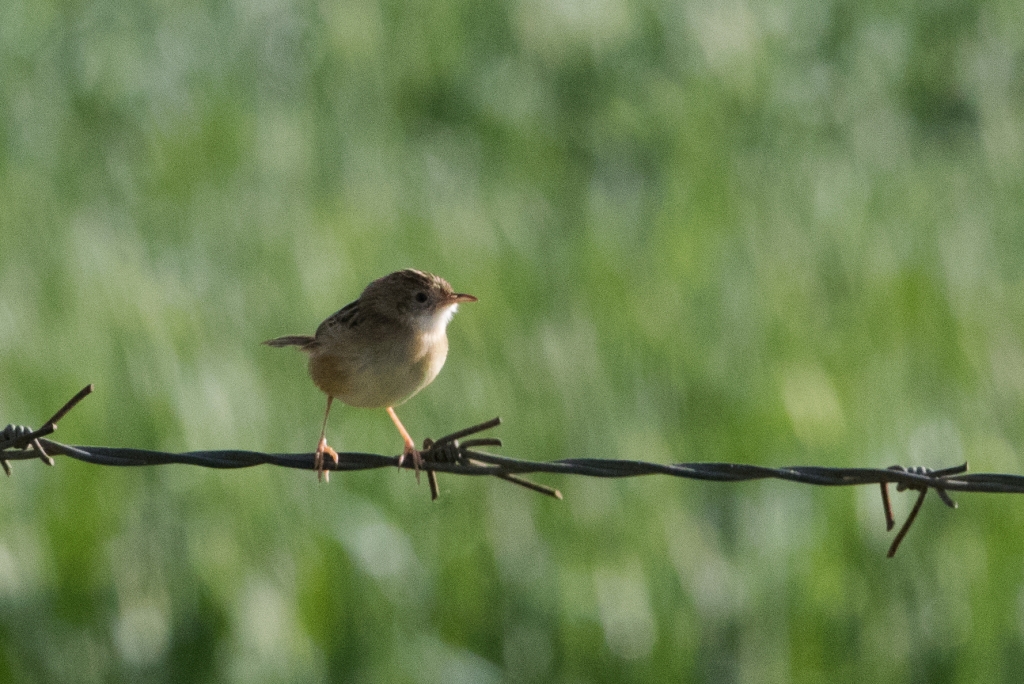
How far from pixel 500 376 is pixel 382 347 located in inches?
70.6

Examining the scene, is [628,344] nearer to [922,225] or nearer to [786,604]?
[786,604]

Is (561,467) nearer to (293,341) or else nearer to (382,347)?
(382,347)

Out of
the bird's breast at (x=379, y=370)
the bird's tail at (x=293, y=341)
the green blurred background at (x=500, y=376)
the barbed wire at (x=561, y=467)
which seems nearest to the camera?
the barbed wire at (x=561, y=467)

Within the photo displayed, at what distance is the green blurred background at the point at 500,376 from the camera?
4.78m

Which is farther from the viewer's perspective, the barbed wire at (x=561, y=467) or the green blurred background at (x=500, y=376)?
the green blurred background at (x=500, y=376)

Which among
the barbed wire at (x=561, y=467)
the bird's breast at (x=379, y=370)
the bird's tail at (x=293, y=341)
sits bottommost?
the barbed wire at (x=561, y=467)

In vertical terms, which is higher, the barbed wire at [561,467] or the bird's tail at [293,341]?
the bird's tail at [293,341]

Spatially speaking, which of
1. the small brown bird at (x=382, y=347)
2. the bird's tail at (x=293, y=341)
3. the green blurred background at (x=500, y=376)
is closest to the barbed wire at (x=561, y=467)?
the small brown bird at (x=382, y=347)

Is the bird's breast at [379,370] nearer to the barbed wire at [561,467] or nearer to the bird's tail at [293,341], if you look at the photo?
the bird's tail at [293,341]

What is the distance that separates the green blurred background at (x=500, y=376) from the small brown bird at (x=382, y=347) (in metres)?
0.95

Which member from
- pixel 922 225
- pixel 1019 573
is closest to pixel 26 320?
pixel 1019 573

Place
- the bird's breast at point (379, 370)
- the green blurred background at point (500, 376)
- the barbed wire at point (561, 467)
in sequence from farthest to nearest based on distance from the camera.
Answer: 1. the green blurred background at point (500, 376)
2. the bird's breast at point (379, 370)
3. the barbed wire at point (561, 467)

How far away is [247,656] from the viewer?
4668 millimetres

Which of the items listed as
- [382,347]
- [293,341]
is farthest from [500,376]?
[382,347]
